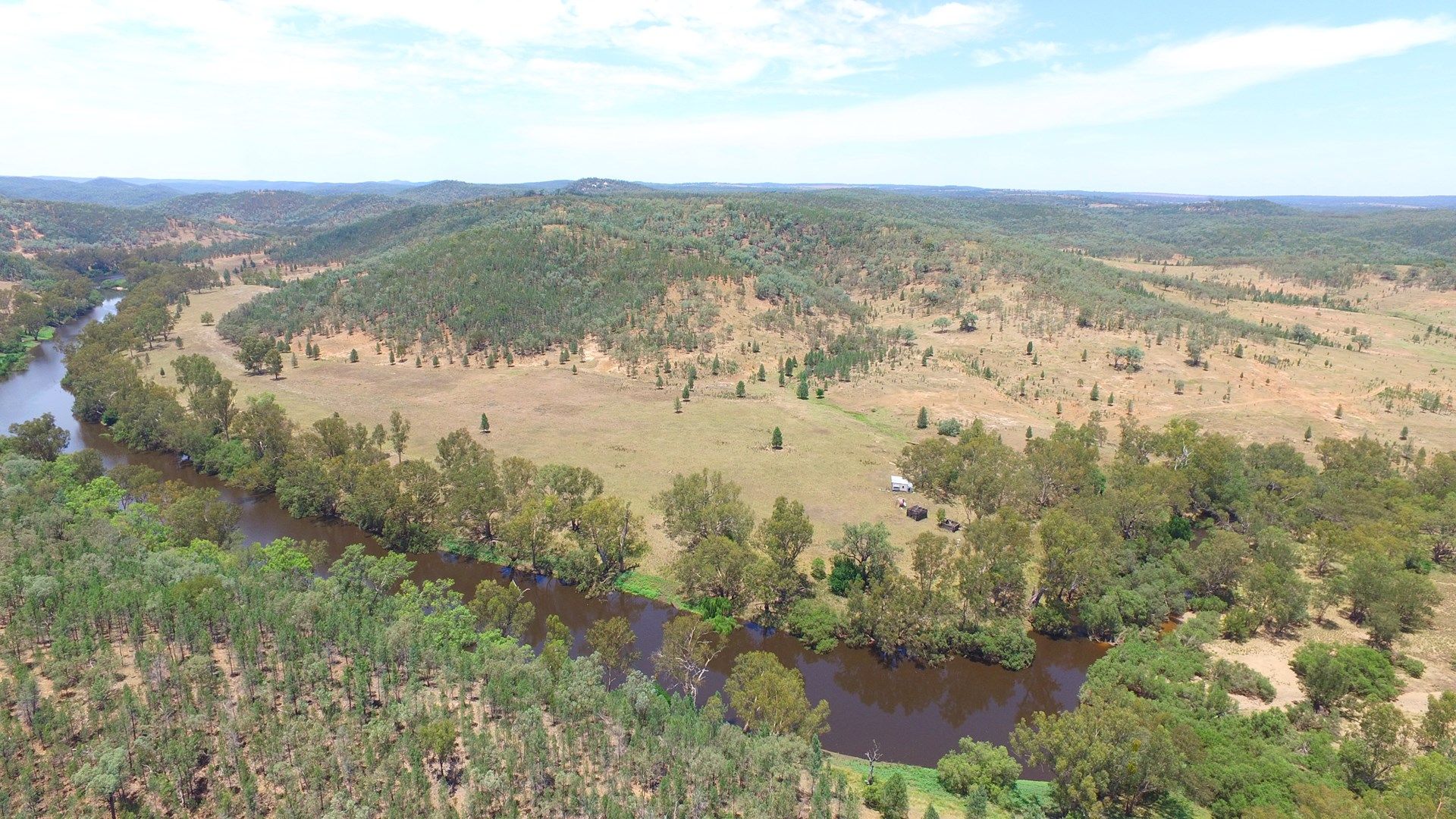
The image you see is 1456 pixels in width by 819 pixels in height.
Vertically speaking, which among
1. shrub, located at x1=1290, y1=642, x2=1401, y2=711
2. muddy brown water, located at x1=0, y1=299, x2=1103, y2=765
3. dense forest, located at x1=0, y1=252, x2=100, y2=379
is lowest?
muddy brown water, located at x1=0, y1=299, x2=1103, y2=765

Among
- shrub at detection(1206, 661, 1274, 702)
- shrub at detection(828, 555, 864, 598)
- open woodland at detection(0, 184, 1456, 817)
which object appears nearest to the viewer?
Result: open woodland at detection(0, 184, 1456, 817)

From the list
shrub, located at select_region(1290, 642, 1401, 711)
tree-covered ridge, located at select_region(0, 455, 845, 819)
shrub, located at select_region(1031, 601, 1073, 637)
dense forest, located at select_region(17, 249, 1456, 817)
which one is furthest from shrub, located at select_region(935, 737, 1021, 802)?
shrub, located at select_region(1290, 642, 1401, 711)

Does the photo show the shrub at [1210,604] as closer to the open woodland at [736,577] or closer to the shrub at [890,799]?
the open woodland at [736,577]

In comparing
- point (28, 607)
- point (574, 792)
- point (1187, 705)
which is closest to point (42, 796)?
point (28, 607)

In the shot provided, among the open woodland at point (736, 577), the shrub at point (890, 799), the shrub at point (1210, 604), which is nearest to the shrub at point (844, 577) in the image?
the open woodland at point (736, 577)

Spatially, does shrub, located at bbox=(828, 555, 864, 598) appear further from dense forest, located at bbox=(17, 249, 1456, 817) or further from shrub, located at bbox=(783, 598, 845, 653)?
shrub, located at bbox=(783, 598, 845, 653)

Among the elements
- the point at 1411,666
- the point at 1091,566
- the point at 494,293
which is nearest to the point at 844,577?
the point at 1091,566
